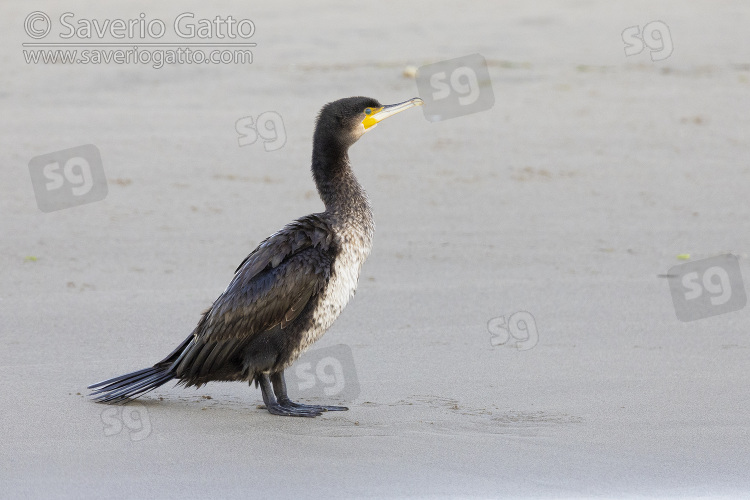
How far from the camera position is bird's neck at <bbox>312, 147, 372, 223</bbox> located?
5.27 meters

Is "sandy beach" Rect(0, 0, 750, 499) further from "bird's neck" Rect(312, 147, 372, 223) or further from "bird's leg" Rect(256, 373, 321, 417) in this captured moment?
"bird's neck" Rect(312, 147, 372, 223)

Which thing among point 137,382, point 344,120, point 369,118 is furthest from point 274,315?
point 369,118

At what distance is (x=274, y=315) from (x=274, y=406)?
46cm

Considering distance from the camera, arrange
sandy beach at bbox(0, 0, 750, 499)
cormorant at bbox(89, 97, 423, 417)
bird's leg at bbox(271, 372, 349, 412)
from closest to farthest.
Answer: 1. sandy beach at bbox(0, 0, 750, 499)
2. cormorant at bbox(89, 97, 423, 417)
3. bird's leg at bbox(271, 372, 349, 412)

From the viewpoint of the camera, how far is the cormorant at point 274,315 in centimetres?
490

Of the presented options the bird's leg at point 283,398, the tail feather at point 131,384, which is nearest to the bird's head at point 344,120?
the bird's leg at point 283,398

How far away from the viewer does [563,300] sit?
695cm

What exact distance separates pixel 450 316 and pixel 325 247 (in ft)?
5.95

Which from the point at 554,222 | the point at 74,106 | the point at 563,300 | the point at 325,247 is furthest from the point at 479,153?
the point at 325,247

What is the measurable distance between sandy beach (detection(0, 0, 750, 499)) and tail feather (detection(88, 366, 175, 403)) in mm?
73

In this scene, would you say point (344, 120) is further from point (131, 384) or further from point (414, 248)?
point (414, 248)

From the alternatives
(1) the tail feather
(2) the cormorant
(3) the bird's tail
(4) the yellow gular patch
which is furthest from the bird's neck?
(1) the tail feather

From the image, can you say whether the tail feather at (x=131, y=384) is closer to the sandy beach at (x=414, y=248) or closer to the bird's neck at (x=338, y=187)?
the sandy beach at (x=414, y=248)

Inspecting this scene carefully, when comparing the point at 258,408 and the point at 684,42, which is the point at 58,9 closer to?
the point at 684,42
